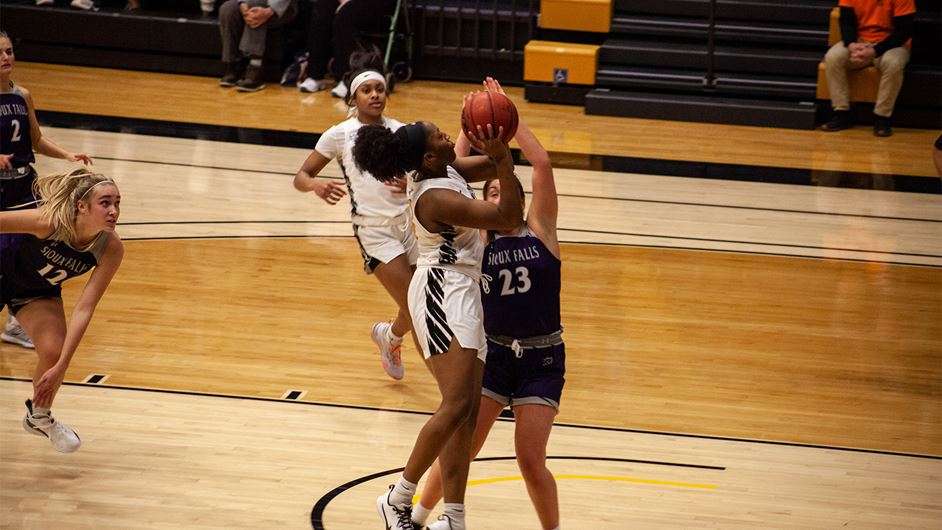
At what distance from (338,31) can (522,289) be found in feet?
28.6

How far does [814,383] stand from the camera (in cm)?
677

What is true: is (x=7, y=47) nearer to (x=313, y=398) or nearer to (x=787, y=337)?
(x=313, y=398)

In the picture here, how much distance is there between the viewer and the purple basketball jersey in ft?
15.4

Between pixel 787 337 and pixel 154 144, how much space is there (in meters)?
6.00

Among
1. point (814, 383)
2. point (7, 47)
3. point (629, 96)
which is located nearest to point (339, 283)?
point (7, 47)

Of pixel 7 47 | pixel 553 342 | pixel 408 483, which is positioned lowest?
pixel 408 483

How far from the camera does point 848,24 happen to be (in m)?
12.0

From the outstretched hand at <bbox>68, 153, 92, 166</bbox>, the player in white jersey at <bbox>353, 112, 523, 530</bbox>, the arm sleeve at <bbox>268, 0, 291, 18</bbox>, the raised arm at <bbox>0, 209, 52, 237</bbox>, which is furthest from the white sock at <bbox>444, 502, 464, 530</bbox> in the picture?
the arm sleeve at <bbox>268, 0, 291, 18</bbox>

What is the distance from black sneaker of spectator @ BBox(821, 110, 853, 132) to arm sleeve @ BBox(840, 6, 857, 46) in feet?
2.26

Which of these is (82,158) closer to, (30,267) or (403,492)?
(30,267)

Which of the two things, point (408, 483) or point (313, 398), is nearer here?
point (408, 483)

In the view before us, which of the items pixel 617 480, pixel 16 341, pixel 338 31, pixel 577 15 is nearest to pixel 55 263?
pixel 16 341

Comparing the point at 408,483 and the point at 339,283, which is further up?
the point at 408,483

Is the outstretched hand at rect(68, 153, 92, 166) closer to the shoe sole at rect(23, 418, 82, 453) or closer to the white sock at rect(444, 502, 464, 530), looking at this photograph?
the shoe sole at rect(23, 418, 82, 453)
